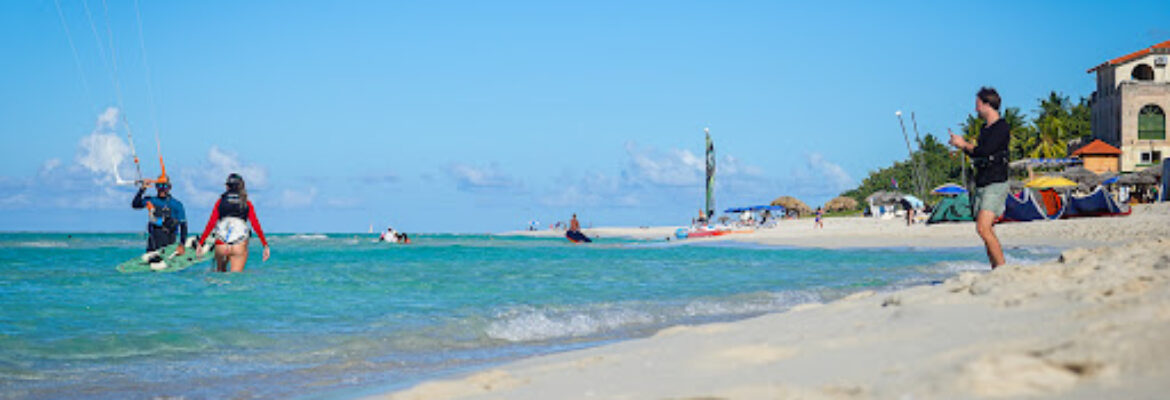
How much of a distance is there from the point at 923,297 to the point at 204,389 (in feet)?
14.4

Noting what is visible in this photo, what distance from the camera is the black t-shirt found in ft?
26.0

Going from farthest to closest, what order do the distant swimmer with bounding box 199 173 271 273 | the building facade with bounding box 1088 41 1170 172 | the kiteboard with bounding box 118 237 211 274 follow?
the building facade with bounding box 1088 41 1170 172
the kiteboard with bounding box 118 237 211 274
the distant swimmer with bounding box 199 173 271 273

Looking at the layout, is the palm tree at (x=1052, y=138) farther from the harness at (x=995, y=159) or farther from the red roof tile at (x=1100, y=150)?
the harness at (x=995, y=159)

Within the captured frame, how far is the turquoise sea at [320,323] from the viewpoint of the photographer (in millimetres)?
6137

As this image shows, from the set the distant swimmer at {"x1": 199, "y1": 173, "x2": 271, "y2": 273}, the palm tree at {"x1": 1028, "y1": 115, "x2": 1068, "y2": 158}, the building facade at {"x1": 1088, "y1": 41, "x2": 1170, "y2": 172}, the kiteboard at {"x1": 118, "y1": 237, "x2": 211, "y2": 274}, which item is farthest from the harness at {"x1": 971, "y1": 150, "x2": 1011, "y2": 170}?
the palm tree at {"x1": 1028, "y1": 115, "x2": 1068, "y2": 158}

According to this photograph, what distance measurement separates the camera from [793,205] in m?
90.1

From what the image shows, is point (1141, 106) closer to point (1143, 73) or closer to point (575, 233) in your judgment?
point (1143, 73)

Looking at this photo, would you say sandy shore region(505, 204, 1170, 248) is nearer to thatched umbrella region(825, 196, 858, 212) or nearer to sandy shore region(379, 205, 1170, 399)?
sandy shore region(379, 205, 1170, 399)

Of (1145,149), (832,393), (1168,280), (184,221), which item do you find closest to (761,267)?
(184,221)

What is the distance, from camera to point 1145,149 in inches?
2083

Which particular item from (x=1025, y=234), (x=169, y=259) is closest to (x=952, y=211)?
(x=1025, y=234)

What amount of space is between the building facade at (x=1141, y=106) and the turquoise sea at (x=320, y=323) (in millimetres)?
44912

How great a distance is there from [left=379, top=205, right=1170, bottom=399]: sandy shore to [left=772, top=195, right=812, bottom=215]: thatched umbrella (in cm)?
8494

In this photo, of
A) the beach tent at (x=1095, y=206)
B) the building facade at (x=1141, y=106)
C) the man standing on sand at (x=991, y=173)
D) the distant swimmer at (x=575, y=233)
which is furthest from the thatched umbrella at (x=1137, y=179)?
the man standing on sand at (x=991, y=173)
